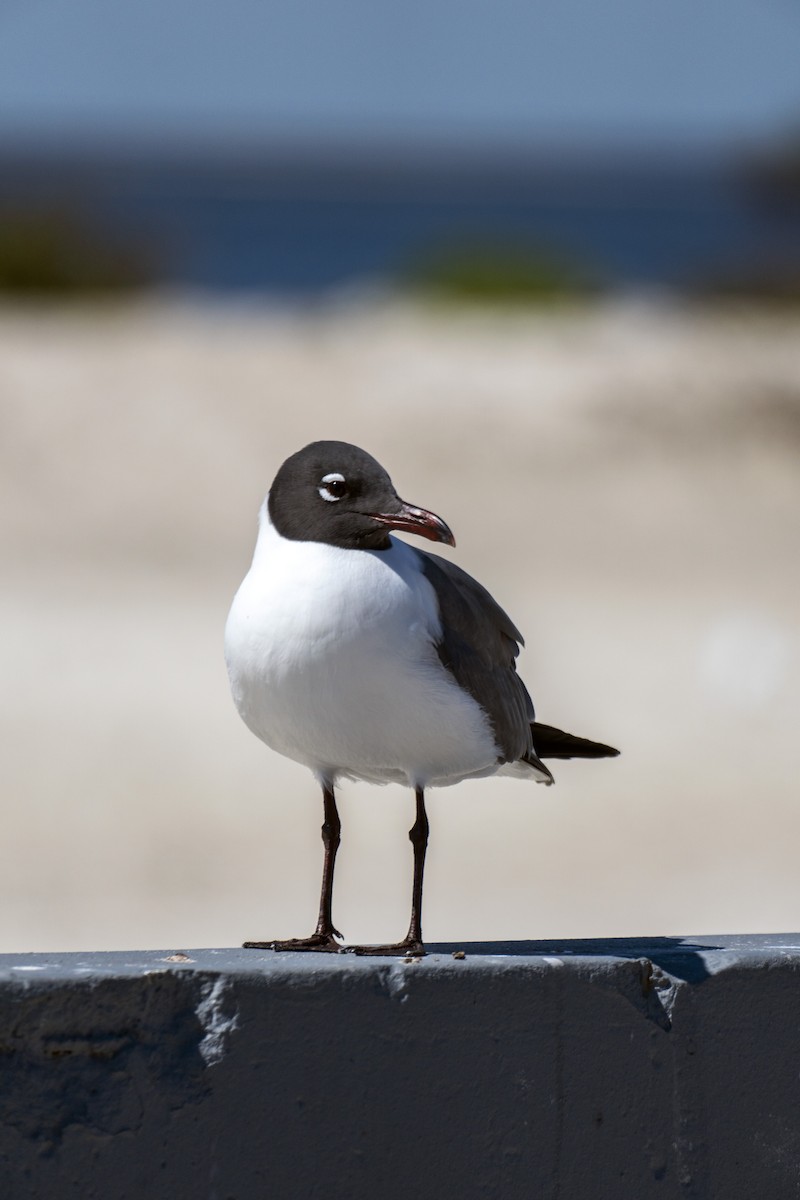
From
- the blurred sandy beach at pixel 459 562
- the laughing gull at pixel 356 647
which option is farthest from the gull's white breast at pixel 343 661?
the blurred sandy beach at pixel 459 562

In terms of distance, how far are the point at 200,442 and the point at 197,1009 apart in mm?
18089

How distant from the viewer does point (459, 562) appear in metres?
17.0

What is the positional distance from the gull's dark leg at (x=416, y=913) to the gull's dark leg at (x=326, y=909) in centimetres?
10

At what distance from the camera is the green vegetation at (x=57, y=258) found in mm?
30984

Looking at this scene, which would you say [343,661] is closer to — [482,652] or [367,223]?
[482,652]

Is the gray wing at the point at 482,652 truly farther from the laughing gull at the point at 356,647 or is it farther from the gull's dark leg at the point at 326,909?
the gull's dark leg at the point at 326,909

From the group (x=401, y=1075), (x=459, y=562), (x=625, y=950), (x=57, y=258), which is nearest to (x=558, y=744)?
(x=625, y=950)

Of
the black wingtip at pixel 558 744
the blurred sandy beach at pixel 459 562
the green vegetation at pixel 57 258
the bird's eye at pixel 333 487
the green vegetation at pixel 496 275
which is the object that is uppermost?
the green vegetation at pixel 57 258

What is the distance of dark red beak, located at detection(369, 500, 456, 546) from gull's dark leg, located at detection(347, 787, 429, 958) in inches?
19.1

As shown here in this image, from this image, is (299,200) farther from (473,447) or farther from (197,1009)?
→ (197,1009)

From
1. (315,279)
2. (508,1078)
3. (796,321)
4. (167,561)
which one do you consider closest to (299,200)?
(315,279)

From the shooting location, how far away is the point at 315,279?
1901 inches

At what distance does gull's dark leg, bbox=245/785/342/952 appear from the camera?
3174mm

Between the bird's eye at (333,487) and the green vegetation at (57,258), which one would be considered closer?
the bird's eye at (333,487)
